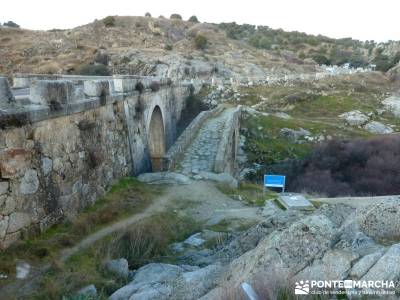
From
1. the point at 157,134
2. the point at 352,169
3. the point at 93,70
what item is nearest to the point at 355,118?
the point at 352,169

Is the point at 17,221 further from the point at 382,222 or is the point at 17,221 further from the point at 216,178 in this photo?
the point at 216,178

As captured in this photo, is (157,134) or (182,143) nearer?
(182,143)

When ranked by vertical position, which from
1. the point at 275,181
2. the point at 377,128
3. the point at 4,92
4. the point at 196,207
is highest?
the point at 4,92

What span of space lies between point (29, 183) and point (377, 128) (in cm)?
3014

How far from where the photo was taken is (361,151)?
82.0 feet

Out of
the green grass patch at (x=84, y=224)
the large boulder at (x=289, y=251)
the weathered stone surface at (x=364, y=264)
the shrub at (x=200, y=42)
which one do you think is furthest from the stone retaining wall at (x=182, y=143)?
the shrub at (x=200, y=42)

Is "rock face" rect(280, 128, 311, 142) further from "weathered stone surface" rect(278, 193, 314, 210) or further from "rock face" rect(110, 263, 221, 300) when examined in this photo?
"rock face" rect(110, 263, 221, 300)

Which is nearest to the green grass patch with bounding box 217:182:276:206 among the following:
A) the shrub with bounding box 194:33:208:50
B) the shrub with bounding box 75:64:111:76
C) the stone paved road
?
the stone paved road

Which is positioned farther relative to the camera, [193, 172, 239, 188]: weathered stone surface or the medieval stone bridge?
[193, 172, 239, 188]: weathered stone surface

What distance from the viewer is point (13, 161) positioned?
20.0 feet

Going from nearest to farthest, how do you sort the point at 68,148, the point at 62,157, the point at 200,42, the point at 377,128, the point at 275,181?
1. the point at 62,157
2. the point at 68,148
3. the point at 275,181
4. the point at 377,128
5. the point at 200,42

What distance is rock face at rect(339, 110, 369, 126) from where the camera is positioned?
105 ft

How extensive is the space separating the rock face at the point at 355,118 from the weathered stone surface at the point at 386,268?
30368 millimetres

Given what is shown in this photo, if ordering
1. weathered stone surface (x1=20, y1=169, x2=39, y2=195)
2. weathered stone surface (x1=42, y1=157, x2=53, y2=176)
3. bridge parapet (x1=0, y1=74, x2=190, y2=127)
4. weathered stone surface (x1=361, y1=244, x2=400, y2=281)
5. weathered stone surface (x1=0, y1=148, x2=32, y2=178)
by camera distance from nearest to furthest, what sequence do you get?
weathered stone surface (x1=361, y1=244, x2=400, y2=281) < weathered stone surface (x1=0, y1=148, x2=32, y2=178) < bridge parapet (x1=0, y1=74, x2=190, y2=127) < weathered stone surface (x1=20, y1=169, x2=39, y2=195) < weathered stone surface (x1=42, y1=157, x2=53, y2=176)
